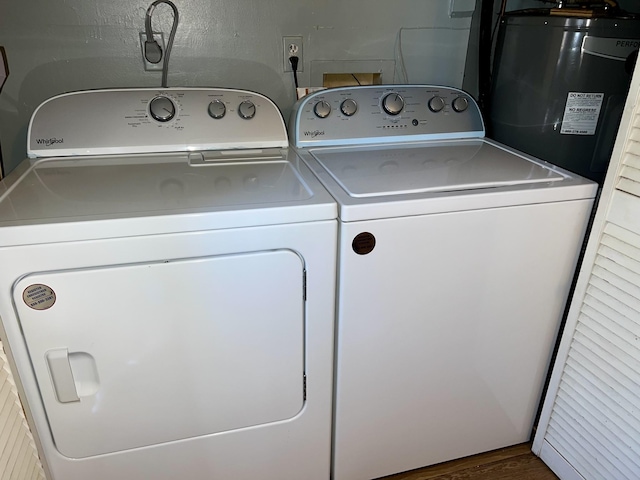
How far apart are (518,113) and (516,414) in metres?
0.94

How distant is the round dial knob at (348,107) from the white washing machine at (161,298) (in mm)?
272

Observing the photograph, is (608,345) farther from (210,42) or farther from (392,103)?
(210,42)

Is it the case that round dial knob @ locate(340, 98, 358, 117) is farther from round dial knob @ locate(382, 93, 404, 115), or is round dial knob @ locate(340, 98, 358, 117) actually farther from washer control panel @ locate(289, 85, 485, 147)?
round dial knob @ locate(382, 93, 404, 115)

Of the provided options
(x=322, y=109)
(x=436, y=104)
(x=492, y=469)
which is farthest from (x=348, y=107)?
(x=492, y=469)

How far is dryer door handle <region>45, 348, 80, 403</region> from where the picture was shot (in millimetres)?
1004

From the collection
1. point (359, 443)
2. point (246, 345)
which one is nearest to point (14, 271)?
point (246, 345)

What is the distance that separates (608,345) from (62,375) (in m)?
1.28

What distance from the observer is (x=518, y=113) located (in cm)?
152

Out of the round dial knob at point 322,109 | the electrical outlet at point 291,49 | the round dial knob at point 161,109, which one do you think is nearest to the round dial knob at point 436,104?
the round dial knob at point 322,109

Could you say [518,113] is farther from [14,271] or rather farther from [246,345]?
[14,271]

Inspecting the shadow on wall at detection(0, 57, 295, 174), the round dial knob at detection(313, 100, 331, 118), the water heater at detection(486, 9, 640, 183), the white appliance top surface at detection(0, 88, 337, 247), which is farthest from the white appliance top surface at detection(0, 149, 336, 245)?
the water heater at detection(486, 9, 640, 183)

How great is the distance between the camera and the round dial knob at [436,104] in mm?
1550

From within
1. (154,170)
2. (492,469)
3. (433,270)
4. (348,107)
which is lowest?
(492,469)

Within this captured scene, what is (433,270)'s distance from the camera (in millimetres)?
1143
